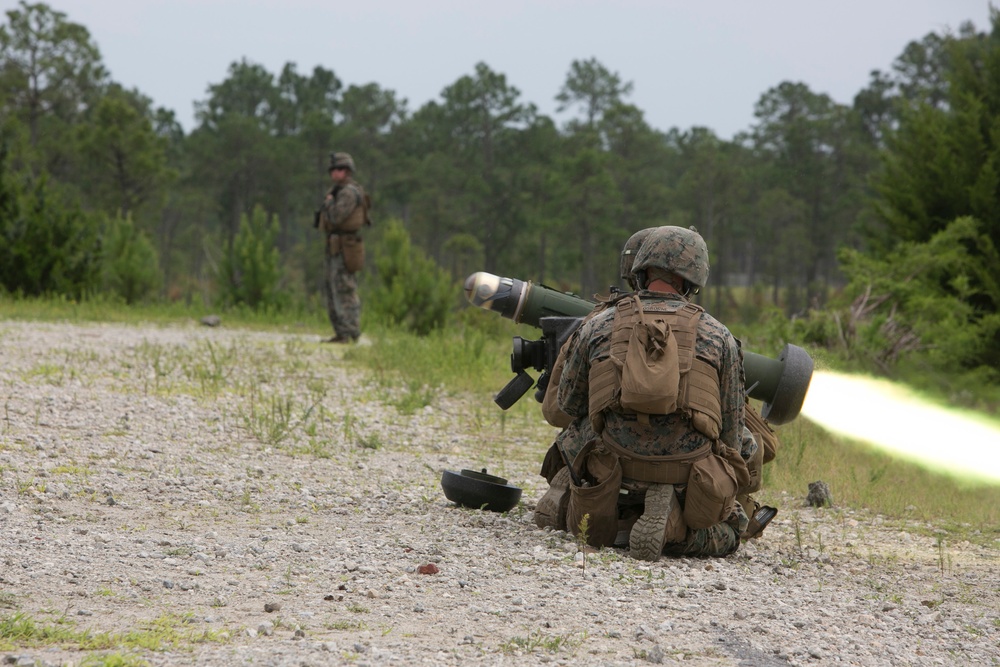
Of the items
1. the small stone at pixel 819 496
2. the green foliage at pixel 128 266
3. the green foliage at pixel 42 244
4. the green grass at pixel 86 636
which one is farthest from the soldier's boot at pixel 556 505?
the green foliage at pixel 128 266

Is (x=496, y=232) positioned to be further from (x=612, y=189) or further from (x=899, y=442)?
(x=899, y=442)

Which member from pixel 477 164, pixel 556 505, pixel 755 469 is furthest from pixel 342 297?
pixel 477 164

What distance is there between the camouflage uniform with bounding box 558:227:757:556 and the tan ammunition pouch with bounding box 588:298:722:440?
54mm

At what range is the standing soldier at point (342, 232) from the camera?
1441 centimetres

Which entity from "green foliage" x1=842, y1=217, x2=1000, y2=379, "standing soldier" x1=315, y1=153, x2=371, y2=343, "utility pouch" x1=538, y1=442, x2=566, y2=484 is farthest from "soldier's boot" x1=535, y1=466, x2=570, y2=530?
"standing soldier" x1=315, y1=153, x2=371, y2=343

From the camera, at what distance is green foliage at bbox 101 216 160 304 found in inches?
810

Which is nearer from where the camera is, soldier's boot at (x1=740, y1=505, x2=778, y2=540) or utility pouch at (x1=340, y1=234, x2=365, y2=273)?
soldier's boot at (x1=740, y1=505, x2=778, y2=540)

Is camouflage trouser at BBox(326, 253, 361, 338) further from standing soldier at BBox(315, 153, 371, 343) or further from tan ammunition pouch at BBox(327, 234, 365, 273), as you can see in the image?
tan ammunition pouch at BBox(327, 234, 365, 273)

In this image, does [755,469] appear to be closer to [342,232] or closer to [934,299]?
[934,299]

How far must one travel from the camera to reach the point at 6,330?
518 inches

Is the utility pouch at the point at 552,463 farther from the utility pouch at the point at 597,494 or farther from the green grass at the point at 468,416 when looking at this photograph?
the green grass at the point at 468,416

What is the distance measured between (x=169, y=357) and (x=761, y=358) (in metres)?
7.41

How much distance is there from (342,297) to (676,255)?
31.9 feet

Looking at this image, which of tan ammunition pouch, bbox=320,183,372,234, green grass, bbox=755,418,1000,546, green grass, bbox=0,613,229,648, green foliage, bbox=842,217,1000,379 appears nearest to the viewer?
green grass, bbox=0,613,229,648
